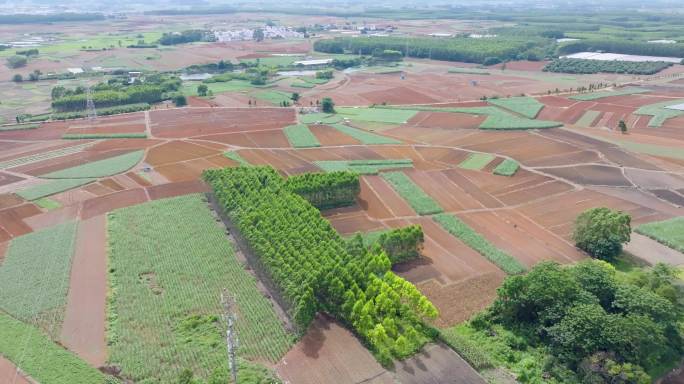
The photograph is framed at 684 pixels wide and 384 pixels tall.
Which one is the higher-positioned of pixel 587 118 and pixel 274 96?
pixel 274 96

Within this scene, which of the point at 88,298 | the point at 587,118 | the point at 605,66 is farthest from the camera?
the point at 605,66

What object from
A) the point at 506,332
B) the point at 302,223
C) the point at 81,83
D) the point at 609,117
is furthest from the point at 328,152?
the point at 81,83

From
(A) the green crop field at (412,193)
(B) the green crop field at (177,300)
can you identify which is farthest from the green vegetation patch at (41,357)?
(A) the green crop field at (412,193)

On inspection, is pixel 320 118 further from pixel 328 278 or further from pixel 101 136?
pixel 328 278

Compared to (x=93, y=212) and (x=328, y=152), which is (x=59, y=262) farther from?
(x=328, y=152)

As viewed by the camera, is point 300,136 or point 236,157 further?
point 300,136

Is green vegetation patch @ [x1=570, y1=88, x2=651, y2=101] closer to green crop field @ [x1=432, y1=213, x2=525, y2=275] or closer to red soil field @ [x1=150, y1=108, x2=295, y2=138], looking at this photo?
red soil field @ [x1=150, y1=108, x2=295, y2=138]

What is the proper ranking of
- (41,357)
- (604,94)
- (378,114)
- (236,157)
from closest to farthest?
(41,357)
(236,157)
(378,114)
(604,94)

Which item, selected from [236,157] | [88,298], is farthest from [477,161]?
[88,298]

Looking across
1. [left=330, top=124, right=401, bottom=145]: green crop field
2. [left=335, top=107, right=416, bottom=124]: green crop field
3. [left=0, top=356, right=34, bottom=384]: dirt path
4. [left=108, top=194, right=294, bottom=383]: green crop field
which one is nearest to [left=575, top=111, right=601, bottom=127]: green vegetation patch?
[left=335, top=107, right=416, bottom=124]: green crop field
